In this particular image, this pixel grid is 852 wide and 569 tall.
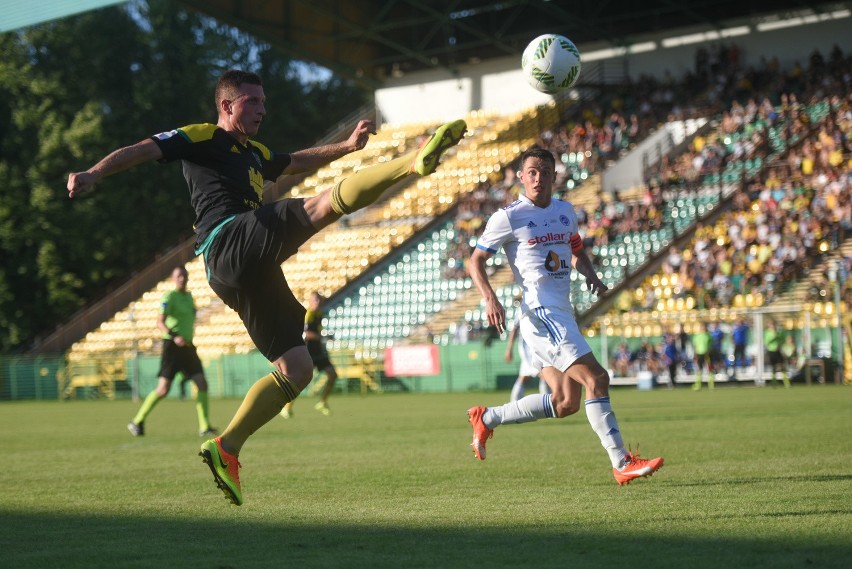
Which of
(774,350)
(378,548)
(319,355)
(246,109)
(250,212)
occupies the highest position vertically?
(246,109)

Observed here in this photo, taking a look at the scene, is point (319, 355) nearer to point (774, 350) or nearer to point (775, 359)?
point (774, 350)

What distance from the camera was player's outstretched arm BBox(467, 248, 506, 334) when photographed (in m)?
7.89

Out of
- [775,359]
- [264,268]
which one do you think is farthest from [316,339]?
[264,268]

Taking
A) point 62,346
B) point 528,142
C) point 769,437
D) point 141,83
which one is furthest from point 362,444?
point 141,83

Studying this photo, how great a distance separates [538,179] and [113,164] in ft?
11.3

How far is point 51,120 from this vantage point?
153 ft

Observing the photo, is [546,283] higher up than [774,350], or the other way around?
[546,283]

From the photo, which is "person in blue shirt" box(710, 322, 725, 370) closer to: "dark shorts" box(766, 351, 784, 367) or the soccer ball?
"dark shorts" box(766, 351, 784, 367)

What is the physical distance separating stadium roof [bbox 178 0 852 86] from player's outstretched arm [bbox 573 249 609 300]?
29.2m

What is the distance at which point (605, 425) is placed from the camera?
792cm

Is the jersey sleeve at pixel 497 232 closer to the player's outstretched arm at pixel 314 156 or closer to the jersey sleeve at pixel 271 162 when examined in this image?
the player's outstretched arm at pixel 314 156

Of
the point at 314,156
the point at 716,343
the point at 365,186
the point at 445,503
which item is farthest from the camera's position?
the point at 716,343

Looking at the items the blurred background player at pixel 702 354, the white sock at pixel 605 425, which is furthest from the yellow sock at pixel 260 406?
the blurred background player at pixel 702 354

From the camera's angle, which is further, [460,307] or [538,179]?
[460,307]
